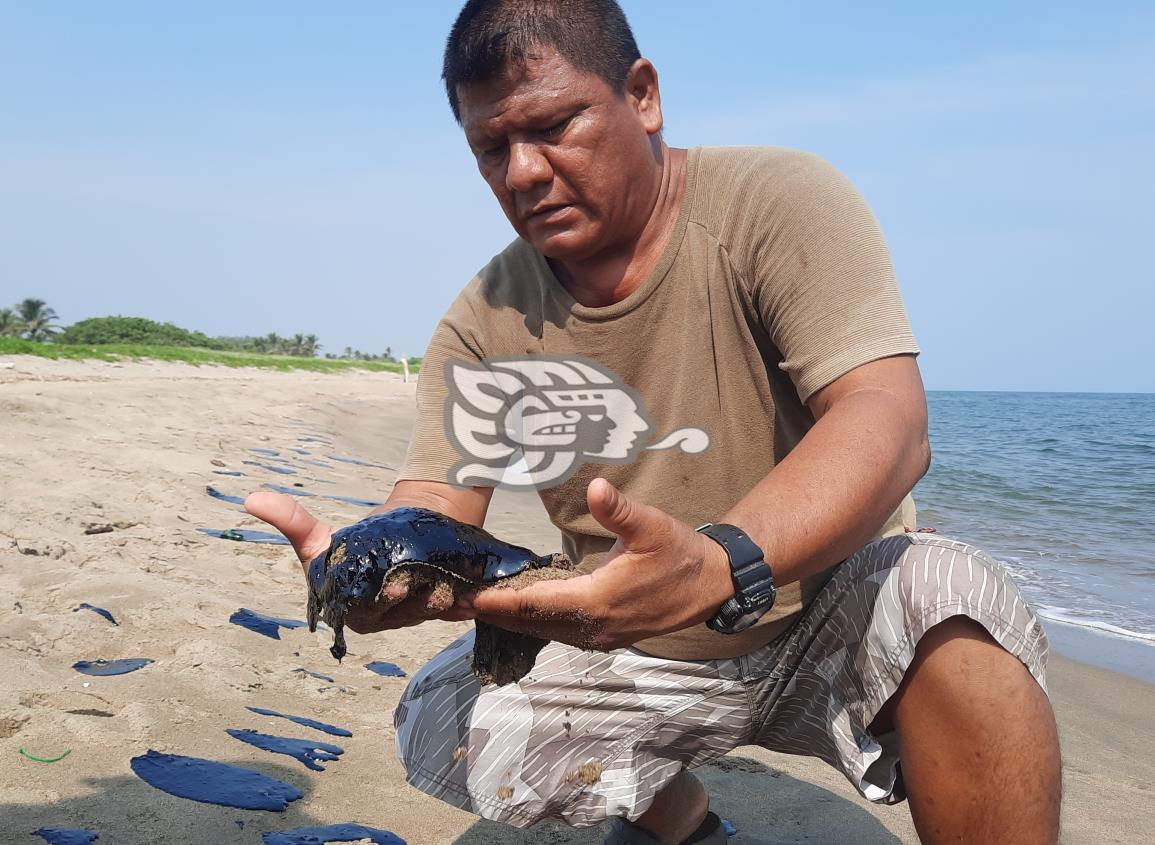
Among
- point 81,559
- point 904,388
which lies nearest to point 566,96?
point 904,388

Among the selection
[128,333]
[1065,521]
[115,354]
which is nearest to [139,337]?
[128,333]

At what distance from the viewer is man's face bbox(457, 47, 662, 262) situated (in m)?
2.17

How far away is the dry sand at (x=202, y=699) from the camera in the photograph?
2.41 m

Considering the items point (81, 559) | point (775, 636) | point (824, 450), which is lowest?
point (81, 559)

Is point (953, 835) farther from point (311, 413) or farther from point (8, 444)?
point (311, 413)

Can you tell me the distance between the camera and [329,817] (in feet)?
8.06

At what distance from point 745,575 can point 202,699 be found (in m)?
2.23

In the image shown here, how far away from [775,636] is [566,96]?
1381 millimetres

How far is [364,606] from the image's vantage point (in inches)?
65.2

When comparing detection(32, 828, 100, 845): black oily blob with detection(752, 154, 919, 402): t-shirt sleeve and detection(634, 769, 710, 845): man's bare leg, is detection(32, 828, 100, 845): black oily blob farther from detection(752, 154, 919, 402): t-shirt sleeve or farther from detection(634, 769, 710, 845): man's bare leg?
detection(752, 154, 919, 402): t-shirt sleeve

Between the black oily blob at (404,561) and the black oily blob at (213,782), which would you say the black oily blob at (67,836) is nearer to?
the black oily blob at (213,782)

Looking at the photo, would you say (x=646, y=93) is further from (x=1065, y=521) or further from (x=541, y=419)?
(x=1065, y=521)

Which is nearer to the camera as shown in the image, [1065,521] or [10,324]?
[1065,521]

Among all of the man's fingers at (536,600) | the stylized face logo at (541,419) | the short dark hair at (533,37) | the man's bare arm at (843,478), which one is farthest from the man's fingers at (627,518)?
the short dark hair at (533,37)
